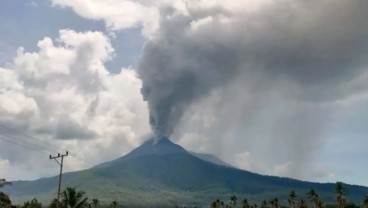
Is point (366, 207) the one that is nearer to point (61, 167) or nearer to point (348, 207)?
point (348, 207)

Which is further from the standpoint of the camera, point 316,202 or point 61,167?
point 316,202

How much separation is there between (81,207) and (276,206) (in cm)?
9406

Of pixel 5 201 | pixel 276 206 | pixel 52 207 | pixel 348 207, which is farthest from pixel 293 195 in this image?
pixel 5 201

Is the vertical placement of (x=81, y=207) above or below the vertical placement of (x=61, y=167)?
below

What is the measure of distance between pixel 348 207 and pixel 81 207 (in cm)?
11304

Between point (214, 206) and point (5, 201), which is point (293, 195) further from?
point (5, 201)

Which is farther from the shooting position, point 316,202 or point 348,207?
point 348,207

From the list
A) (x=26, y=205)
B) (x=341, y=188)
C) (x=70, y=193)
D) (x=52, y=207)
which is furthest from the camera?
(x=341, y=188)

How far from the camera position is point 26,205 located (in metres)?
108

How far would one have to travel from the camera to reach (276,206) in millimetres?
150125

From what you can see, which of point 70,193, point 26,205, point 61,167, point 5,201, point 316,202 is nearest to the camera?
point 61,167

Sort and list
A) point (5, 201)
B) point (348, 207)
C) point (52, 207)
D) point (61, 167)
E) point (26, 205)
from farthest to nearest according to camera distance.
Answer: point (348, 207) < point (26, 205) < point (52, 207) < point (5, 201) < point (61, 167)

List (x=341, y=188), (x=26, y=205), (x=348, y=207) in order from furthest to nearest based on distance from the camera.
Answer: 1. (x=348, y=207)
2. (x=341, y=188)
3. (x=26, y=205)

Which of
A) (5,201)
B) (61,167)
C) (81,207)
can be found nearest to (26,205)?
(5,201)
